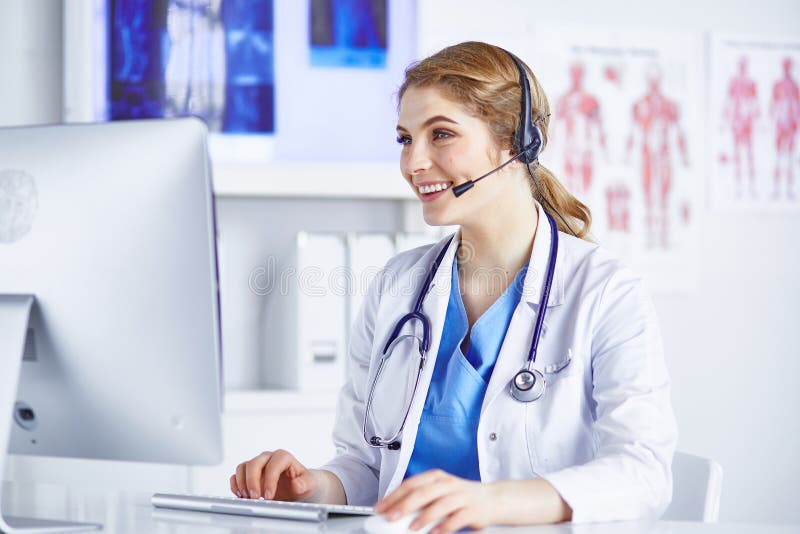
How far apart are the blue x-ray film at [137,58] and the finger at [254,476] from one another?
47.4 inches

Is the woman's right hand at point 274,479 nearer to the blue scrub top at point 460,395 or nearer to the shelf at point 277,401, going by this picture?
the blue scrub top at point 460,395

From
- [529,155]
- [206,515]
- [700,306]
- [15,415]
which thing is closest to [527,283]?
[529,155]

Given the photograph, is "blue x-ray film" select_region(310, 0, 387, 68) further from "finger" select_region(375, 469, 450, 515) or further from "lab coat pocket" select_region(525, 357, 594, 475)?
"finger" select_region(375, 469, 450, 515)

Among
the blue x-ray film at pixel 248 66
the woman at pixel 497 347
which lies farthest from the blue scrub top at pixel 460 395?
the blue x-ray film at pixel 248 66

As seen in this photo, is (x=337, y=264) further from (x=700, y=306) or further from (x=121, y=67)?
(x=700, y=306)

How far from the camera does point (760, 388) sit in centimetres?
281

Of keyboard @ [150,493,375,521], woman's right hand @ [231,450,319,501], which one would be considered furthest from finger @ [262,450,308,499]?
keyboard @ [150,493,375,521]

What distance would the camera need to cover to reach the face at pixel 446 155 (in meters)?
1.54

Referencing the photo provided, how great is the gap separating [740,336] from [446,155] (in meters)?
1.63

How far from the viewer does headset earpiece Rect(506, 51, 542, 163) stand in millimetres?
1551

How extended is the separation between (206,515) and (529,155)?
822 mm

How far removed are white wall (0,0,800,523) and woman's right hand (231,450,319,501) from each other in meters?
1.67

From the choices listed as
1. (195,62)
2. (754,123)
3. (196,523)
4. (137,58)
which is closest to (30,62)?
(137,58)

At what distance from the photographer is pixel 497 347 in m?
1.49
